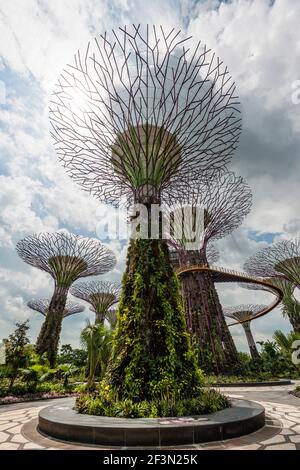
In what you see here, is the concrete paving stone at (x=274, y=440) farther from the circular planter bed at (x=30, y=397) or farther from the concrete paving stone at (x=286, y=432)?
the circular planter bed at (x=30, y=397)

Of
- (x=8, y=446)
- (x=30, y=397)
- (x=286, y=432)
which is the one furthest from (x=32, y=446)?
(x=30, y=397)

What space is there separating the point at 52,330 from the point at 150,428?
1647 cm

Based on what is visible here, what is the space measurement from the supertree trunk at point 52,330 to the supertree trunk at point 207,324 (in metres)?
8.89

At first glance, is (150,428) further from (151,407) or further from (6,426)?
(6,426)

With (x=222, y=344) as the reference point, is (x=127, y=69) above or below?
above

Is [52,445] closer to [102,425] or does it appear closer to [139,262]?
[102,425]

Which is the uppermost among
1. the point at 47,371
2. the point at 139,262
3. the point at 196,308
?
the point at 196,308

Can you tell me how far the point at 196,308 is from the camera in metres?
15.1

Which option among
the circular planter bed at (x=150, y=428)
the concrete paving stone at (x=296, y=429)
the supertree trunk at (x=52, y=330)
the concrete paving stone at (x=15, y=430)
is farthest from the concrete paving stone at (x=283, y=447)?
the supertree trunk at (x=52, y=330)

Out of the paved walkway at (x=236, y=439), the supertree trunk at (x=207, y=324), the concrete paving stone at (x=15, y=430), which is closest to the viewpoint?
the paved walkway at (x=236, y=439)

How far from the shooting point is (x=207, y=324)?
566 inches

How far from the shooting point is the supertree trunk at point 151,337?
204 inches

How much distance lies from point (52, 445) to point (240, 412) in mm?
2898

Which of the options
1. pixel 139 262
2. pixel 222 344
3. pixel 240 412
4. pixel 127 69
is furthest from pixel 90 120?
pixel 222 344
